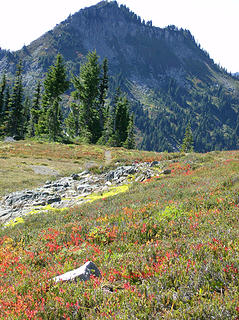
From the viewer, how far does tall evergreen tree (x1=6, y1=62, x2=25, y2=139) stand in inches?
2805

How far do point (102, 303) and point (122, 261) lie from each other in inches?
52.7

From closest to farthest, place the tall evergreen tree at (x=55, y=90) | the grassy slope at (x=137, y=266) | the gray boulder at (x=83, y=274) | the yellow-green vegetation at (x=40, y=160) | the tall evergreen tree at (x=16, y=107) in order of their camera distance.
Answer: the grassy slope at (x=137, y=266) < the gray boulder at (x=83, y=274) < the yellow-green vegetation at (x=40, y=160) < the tall evergreen tree at (x=55, y=90) < the tall evergreen tree at (x=16, y=107)

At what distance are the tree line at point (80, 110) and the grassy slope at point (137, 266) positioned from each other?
4621cm

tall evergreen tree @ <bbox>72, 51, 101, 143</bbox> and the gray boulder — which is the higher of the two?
tall evergreen tree @ <bbox>72, 51, 101, 143</bbox>

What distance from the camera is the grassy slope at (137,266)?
3.57 metres

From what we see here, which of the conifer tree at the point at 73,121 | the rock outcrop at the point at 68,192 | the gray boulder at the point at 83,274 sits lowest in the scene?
the rock outcrop at the point at 68,192

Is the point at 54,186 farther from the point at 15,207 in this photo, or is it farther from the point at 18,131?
the point at 18,131

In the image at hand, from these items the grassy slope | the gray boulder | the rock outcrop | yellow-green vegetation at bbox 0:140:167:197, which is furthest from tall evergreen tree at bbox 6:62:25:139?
the gray boulder

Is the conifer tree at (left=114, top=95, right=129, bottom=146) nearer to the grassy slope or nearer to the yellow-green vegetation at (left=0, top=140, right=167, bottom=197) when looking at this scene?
the yellow-green vegetation at (left=0, top=140, right=167, bottom=197)

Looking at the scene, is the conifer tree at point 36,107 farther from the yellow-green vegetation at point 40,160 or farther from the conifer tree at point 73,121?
the yellow-green vegetation at point 40,160

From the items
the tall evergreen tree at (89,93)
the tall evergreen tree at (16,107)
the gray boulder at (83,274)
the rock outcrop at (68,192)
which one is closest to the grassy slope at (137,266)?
the gray boulder at (83,274)

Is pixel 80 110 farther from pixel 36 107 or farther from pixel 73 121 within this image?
pixel 36 107

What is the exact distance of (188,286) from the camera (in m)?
3.77

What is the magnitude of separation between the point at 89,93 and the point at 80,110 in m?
9.07
